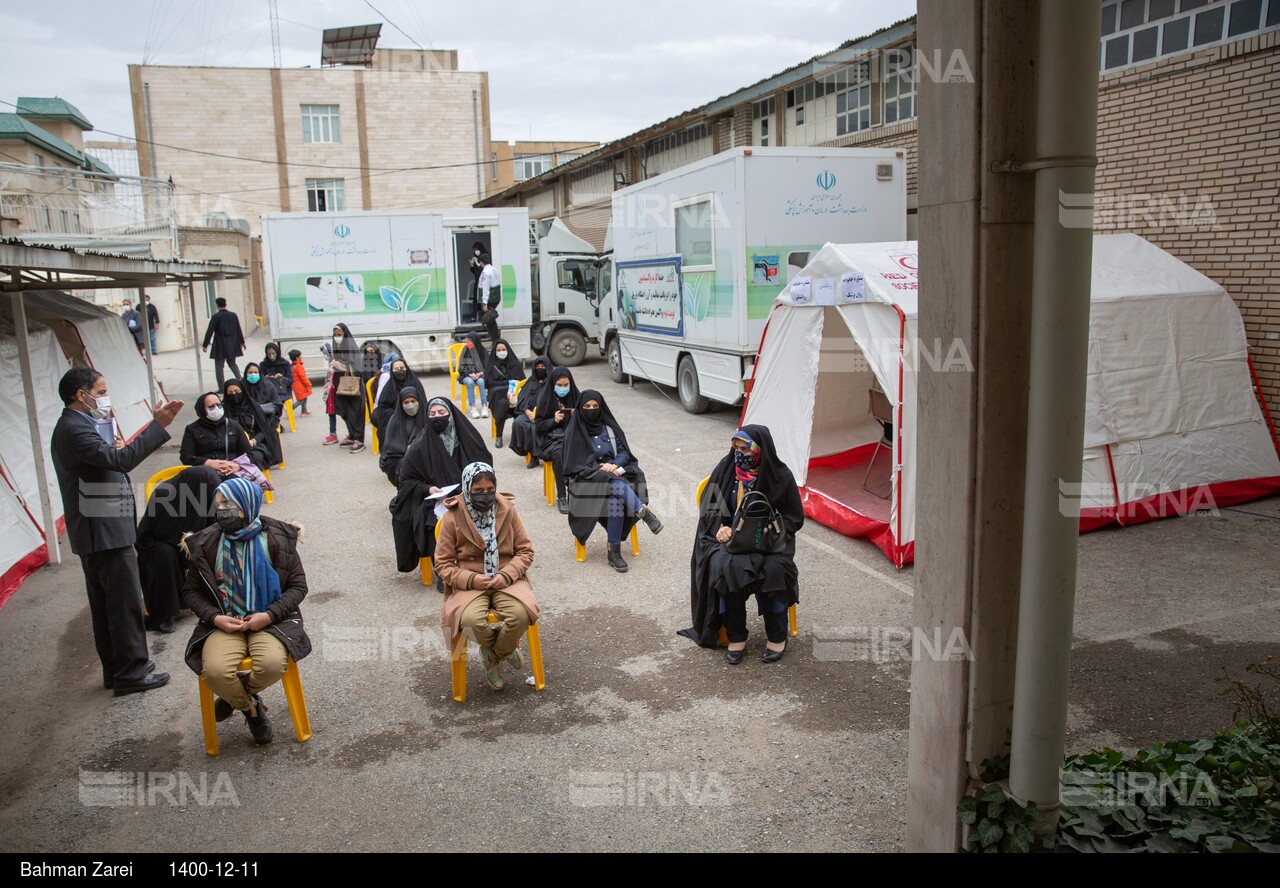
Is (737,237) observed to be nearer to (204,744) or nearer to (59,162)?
(204,744)

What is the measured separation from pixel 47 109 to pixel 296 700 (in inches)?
1236

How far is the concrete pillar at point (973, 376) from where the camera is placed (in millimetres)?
2840

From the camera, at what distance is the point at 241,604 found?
175 inches

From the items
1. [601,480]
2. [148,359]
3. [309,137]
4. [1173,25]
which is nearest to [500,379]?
[601,480]

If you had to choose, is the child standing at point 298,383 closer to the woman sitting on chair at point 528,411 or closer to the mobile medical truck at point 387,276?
the mobile medical truck at point 387,276

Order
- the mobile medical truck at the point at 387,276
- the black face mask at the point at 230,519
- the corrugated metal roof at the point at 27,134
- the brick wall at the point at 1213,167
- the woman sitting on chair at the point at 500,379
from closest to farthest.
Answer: the black face mask at the point at 230,519 → the brick wall at the point at 1213,167 → the woman sitting on chair at the point at 500,379 → the mobile medical truck at the point at 387,276 → the corrugated metal roof at the point at 27,134

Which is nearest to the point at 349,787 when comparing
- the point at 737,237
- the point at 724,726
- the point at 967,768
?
the point at 724,726

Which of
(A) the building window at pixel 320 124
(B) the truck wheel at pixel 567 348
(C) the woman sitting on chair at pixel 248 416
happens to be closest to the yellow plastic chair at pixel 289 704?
(C) the woman sitting on chair at pixel 248 416

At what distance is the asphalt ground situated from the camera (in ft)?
12.3

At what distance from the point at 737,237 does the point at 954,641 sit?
845 cm

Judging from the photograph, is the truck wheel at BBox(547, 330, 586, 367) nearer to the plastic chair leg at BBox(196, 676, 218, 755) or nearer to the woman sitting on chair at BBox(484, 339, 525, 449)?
the woman sitting on chair at BBox(484, 339, 525, 449)

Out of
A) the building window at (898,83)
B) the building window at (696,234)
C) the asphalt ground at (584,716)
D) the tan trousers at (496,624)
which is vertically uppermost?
the building window at (898,83)

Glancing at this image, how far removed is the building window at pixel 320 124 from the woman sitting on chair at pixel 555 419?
3307 centimetres

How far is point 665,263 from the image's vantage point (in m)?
13.3
